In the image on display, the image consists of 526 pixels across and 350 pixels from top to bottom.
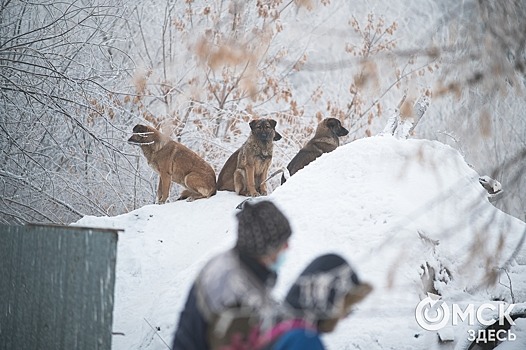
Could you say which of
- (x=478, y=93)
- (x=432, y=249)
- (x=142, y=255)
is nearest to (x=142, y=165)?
(x=142, y=255)

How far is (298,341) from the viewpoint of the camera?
236 centimetres

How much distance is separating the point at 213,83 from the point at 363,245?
9.90 metres

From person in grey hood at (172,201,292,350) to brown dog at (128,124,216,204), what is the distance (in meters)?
7.67

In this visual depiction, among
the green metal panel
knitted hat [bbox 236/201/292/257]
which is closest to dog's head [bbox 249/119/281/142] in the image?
the green metal panel

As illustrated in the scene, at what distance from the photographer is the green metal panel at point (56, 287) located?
429 cm

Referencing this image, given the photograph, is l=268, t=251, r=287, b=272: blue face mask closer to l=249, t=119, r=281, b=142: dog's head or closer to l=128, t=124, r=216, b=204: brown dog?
l=128, t=124, r=216, b=204: brown dog

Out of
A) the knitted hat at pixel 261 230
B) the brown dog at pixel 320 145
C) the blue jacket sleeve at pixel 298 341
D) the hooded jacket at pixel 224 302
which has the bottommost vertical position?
the blue jacket sleeve at pixel 298 341

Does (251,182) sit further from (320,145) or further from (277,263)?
(277,263)

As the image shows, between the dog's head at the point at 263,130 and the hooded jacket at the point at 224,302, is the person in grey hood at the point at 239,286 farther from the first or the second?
the dog's head at the point at 263,130

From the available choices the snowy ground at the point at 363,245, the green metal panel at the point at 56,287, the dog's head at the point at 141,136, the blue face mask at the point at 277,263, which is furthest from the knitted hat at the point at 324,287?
the dog's head at the point at 141,136

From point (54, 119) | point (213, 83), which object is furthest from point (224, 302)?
point (213, 83)

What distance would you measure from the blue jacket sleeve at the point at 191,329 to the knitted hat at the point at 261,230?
31cm

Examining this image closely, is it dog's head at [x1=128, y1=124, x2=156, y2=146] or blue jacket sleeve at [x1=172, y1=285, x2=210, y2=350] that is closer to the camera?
blue jacket sleeve at [x1=172, y1=285, x2=210, y2=350]

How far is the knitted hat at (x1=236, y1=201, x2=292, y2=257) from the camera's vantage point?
280cm
